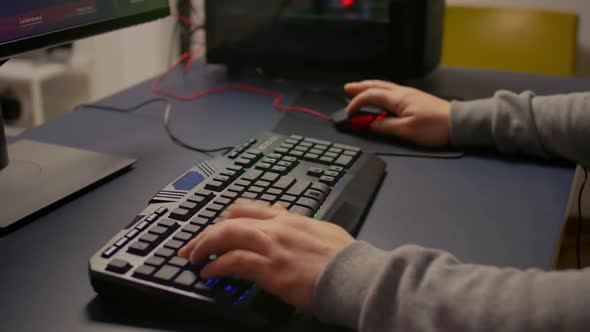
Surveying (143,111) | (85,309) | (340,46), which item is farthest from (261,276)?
(340,46)

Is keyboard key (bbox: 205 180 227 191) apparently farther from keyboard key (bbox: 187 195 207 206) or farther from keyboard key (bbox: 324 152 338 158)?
keyboard key (bbox: 324 152 338 158)

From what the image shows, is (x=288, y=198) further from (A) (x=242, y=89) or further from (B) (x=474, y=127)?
(A) (x=242, y=89)

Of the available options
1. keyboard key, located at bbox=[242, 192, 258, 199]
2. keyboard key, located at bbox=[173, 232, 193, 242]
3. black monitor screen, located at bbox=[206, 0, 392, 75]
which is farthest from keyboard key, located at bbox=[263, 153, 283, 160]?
black monitor screen, located at bbox=[206, 0, 392, 75]

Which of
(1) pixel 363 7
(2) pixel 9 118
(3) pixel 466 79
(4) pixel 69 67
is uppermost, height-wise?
(1) pixel 363 7

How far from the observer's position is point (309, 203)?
651 millimetres

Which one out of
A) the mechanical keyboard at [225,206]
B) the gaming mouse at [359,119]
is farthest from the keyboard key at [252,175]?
the gaming mouse at [359,119]

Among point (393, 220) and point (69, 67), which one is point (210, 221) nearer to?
point (393, 220)

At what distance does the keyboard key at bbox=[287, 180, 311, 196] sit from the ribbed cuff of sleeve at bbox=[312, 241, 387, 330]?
0.15 metres

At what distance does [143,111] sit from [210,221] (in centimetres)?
49

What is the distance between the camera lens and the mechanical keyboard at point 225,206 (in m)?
0.52

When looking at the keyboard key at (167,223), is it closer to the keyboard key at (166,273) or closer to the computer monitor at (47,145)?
the keyboard key at (166,273)

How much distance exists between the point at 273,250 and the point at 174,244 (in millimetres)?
95

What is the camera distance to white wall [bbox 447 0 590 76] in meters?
1.79

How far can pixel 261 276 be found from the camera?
0.52 meters
